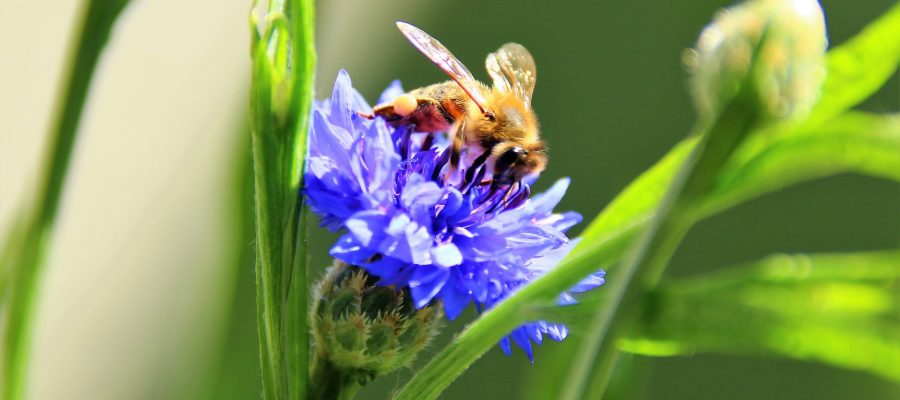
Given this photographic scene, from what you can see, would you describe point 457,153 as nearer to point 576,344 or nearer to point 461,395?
point 576,344

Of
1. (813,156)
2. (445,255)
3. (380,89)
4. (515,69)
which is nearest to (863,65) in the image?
(813,156)

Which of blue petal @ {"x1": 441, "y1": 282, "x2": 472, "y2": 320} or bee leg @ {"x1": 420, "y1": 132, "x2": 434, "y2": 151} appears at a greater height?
bee leg @ {"x1": 420, "y1": 132, "x2": 434, "y2": 151}

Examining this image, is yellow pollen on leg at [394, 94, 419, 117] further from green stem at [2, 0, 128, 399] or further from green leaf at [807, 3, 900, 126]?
green leaf at [807, 3, 900, 126]

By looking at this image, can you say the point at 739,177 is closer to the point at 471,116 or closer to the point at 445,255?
the point at 445,255

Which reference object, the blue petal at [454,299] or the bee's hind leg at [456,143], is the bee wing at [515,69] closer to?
the bee's hind leg at [456,143]

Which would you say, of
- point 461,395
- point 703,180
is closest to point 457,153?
point 703,180

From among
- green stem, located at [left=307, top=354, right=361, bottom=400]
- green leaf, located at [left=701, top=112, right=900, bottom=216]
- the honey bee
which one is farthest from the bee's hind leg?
green leaf, located at [left=701, top=112, right=900, bottom=216]
